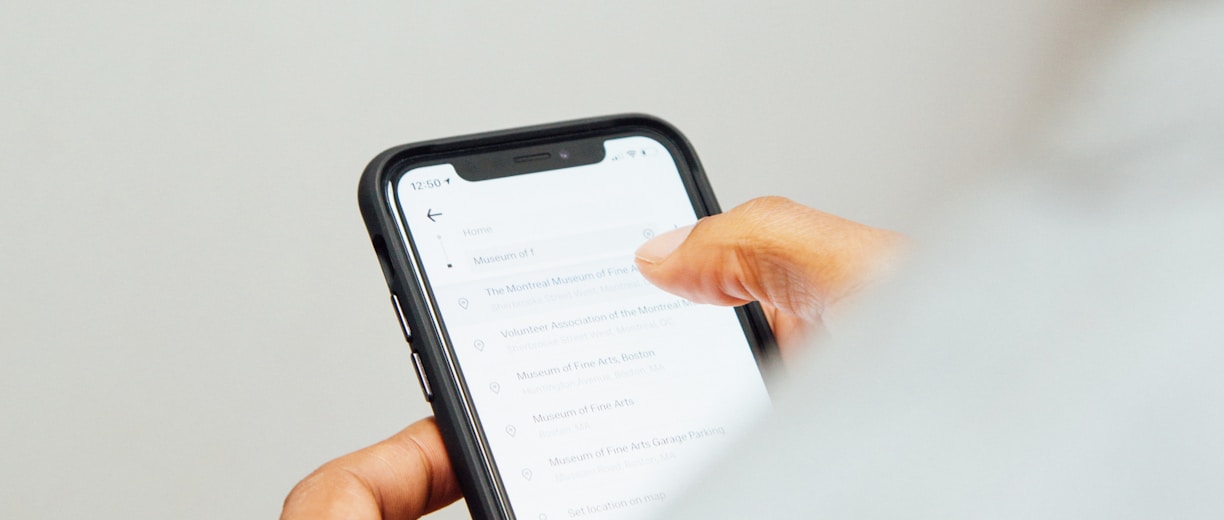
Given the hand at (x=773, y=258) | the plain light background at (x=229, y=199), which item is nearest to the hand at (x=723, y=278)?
the hand at (x=773, y=258)

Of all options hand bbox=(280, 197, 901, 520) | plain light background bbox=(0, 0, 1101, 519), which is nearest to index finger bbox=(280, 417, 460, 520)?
hand bbox=(280, 197, 901, 520)

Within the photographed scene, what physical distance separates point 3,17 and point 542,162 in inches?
8.7

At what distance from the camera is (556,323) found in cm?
28

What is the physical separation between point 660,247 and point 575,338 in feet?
0.12

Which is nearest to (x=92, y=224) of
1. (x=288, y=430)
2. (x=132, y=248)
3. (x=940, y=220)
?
(x=132, y=248)

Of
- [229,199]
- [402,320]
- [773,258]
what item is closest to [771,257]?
[773,258]

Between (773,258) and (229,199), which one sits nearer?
(773,258)

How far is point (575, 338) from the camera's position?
11.0 inches

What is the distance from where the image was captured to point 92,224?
0.39 metres

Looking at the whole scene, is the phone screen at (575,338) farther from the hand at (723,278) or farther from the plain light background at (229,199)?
the plain light background at (229,199)

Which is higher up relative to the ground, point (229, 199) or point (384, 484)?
point (229, 199)

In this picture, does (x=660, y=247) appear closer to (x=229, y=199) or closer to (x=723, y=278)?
(x=723, y=278)

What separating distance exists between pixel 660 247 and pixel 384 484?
0.11 m

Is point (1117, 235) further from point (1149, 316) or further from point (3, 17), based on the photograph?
point (3, 17)
